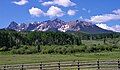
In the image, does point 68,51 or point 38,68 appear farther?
point 68,51

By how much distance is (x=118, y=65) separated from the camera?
3931 cm

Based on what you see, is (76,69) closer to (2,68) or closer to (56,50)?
(2,68)

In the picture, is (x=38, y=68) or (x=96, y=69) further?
(x=38, y=68)

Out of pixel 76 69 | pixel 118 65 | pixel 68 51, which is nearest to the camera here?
pixel 118 65

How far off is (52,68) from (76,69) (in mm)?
3810

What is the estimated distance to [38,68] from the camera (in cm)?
4331

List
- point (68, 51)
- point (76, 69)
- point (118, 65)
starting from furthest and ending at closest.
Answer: point (68, 51), point (76, 69), point (118, 65)

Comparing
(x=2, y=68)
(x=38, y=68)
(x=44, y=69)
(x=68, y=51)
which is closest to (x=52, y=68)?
(x=44, y=69)

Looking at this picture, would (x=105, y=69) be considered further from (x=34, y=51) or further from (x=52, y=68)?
(x=34, y=51)

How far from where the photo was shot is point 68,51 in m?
164

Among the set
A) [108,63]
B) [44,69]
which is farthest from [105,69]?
[44,69]

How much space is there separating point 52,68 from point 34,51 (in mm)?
126735

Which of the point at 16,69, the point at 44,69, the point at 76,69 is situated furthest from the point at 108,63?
the point at 16,69

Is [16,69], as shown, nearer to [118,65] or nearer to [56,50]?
[118,65]
